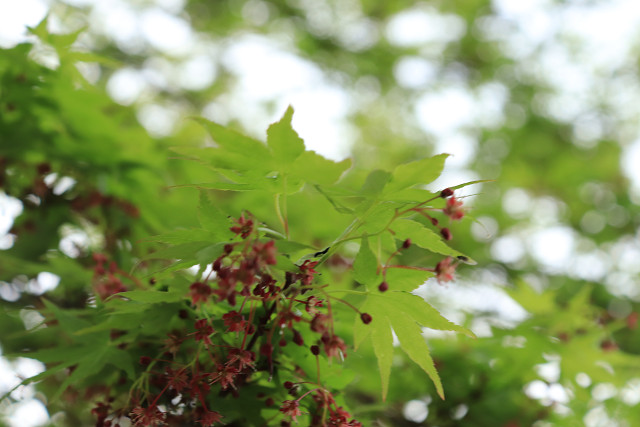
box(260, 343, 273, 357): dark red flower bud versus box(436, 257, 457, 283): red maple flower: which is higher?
box(436, 257, 457, 283): red maple flower

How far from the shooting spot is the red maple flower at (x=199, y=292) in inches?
36.9

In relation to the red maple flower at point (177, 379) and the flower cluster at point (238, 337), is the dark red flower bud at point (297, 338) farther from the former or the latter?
the red maple flower at point (177, 379)

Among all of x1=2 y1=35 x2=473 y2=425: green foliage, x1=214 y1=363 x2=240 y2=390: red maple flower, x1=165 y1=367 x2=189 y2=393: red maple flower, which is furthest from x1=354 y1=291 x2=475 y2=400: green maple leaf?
x1=165 y1=367 x2=189 y2=393: red maple flower

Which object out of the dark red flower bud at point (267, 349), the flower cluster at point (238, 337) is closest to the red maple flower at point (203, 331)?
the flower cluster at point (238, 337)

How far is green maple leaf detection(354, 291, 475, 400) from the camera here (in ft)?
3.34

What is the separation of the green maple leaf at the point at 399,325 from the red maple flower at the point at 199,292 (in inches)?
11.9

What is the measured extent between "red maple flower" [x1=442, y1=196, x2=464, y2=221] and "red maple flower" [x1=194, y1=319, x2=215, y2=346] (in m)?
0.54

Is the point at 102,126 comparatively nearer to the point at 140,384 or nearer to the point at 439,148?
the point at 140,384

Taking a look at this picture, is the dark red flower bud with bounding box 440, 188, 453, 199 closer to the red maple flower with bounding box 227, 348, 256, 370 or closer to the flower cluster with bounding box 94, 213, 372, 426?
the flower cluster with bounding box 94, 213, 372, 426

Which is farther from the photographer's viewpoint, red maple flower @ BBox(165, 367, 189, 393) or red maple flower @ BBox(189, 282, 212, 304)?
red maple flower @ BBox(165, 367, 189, 393)

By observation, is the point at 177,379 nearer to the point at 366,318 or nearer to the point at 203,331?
the point at 203,331

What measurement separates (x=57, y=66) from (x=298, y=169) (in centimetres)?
130

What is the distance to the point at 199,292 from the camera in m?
0.94

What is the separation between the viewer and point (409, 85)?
7.18m
